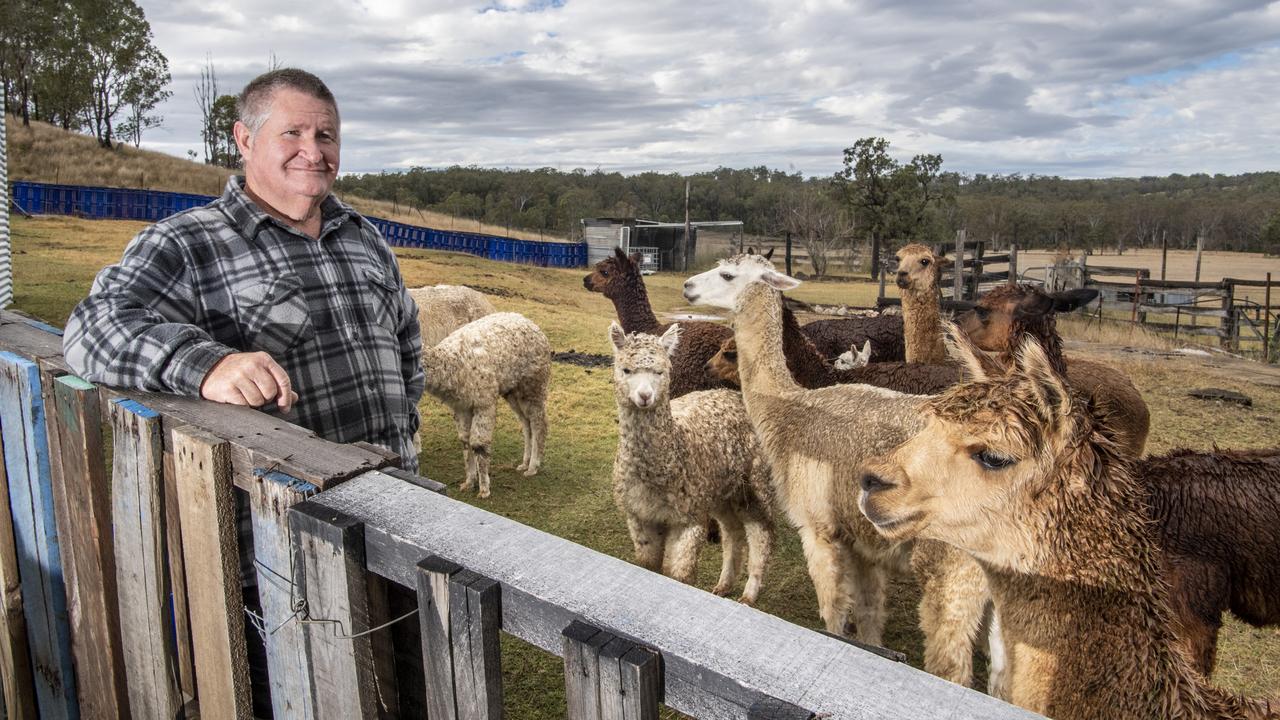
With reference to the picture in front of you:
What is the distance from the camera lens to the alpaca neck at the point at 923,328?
796 cm

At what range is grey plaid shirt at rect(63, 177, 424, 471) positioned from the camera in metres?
2.13

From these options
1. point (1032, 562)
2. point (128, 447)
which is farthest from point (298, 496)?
point (1032, 562)

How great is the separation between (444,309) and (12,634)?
7573 millimetres

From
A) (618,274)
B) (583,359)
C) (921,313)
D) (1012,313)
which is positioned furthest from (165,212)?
(1012,313)

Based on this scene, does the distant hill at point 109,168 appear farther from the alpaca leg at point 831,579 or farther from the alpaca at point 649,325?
the alpaca leg at point 831,579

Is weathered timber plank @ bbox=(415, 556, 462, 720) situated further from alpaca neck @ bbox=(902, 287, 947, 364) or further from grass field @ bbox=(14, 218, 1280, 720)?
alpaca neck @ bbox=(902, 287, 947, 364)

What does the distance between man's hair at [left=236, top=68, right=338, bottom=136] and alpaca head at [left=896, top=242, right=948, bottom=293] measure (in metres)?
6.55

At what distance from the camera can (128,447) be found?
2086 mm

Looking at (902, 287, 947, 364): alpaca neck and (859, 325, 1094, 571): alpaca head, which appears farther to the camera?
A: (902, 287, 947, 364): alpaca neck

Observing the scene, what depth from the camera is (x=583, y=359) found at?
499 inches

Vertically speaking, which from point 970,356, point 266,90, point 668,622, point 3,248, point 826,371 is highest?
point 266,90

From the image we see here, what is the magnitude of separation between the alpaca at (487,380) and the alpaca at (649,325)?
145 cm

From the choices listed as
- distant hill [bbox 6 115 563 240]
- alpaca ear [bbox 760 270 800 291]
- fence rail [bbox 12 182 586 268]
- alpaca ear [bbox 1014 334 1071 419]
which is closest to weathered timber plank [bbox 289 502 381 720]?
alpaca ear [bbox 1014 334 1071 419]

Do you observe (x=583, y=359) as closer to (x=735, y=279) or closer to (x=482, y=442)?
(x=482, y=442)
